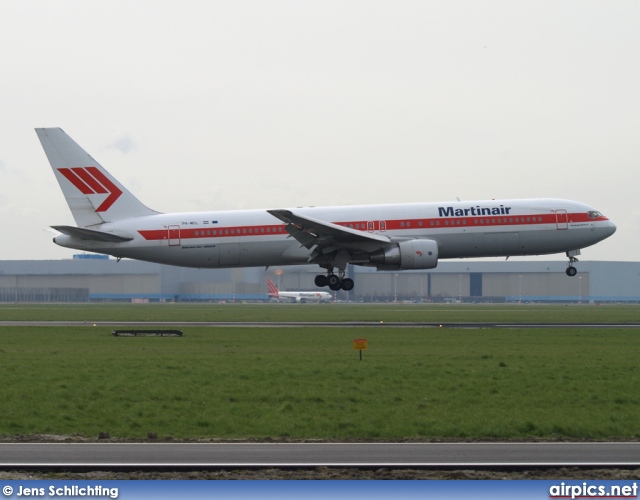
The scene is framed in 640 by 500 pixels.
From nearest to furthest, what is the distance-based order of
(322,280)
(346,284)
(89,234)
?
(89,234)
(346,284)
(322,280)

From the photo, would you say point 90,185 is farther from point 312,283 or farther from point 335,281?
point 312,283

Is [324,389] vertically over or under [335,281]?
under

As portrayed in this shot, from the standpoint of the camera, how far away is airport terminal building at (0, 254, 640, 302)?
121 meters

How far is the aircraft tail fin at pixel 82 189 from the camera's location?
51.4 meters

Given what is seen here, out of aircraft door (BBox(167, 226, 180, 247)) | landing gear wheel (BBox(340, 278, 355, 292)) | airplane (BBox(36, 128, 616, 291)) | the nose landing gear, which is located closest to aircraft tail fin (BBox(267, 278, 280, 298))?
airplane (BBox(36, 128, 616, 291))

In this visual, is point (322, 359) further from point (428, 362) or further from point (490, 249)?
point (490, 249)

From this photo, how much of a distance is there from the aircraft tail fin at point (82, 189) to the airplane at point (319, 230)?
6 centimetres

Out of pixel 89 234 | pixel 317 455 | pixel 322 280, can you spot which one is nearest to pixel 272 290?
pixel 322 280

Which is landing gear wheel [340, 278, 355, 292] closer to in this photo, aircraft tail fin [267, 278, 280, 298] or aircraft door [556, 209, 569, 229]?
aircraft door [556, 209, 569, 229]

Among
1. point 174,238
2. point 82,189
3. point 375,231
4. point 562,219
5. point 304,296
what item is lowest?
point 304,296

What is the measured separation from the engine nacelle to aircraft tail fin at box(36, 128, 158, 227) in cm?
1438

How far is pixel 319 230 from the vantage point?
4725 cm

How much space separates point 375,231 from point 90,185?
1632 cm

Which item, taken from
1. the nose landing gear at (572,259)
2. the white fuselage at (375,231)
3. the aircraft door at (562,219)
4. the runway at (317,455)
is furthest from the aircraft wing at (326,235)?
the runway at (317,455)
